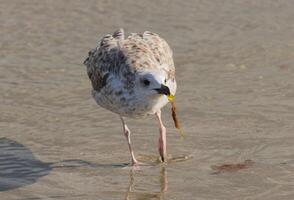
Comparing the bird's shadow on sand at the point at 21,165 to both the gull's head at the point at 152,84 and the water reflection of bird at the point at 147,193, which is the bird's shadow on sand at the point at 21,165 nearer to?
the water reflection of bird at the point at 147,193

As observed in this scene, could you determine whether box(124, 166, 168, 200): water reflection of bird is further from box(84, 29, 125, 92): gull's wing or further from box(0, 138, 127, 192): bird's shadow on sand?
box(84, 29, 125, 92): gull's wing

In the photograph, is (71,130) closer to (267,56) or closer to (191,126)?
(191,126)

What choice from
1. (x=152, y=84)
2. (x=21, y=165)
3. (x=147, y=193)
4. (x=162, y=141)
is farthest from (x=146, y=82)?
(x=21, y=165)

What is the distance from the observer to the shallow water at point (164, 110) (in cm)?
735

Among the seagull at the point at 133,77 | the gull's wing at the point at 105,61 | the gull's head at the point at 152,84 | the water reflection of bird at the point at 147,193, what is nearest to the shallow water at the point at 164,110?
the water reflection of bird at the point at 147,193

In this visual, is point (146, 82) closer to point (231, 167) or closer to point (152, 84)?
point (152, 84)

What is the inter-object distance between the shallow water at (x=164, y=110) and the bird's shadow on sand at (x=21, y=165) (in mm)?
12

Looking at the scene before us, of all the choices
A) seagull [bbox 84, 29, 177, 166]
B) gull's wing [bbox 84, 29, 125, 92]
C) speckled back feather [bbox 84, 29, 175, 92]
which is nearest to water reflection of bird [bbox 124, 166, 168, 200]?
seagull [bbox 84, 29, 177, 166]

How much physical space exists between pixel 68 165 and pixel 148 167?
765mm

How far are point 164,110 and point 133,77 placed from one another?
1.60 metres

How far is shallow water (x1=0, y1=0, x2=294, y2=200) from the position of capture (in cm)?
735

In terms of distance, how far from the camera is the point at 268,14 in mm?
12508

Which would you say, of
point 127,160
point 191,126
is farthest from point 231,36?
point 127,160

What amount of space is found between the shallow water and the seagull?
455 millimetres
